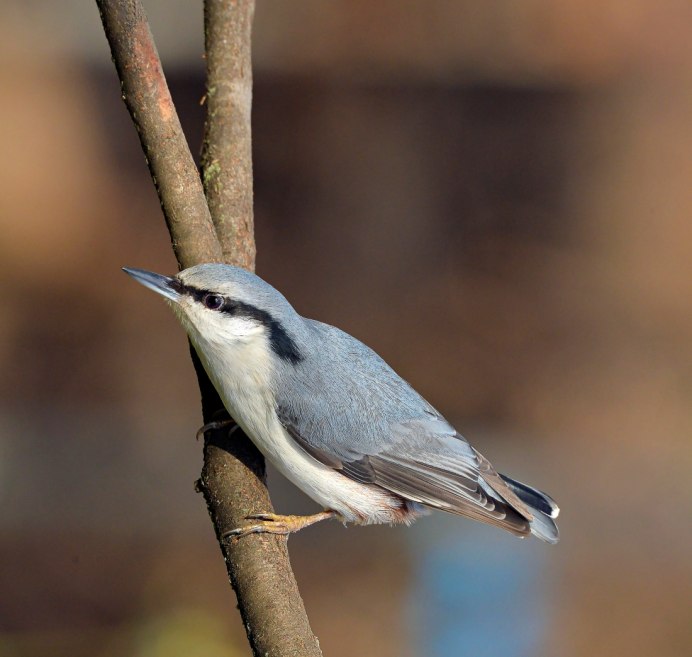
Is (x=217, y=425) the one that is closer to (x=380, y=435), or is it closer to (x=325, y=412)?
(x=325, y=412)

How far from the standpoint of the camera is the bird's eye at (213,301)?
2186 millimetres

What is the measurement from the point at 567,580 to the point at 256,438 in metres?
2.54

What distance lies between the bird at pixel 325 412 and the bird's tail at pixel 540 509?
0.21 feet

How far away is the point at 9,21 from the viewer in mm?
4227

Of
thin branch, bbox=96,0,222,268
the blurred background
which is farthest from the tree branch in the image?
the blurred background

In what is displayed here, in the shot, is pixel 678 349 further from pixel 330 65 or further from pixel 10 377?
pixel 10 377

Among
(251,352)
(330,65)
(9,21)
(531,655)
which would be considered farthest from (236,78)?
(531,655)

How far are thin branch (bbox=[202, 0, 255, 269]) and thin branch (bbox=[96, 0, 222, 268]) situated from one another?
0.14 meters

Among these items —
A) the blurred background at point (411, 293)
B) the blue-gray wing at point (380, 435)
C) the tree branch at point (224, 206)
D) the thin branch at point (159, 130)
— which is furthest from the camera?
the blurred background at point (411, 293)

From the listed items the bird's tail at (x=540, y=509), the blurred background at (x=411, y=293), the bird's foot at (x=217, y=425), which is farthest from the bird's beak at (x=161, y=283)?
the blurred background at (x=411, y=293)

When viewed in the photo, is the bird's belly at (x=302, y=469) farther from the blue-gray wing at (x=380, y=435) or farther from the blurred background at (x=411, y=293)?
the blurred background at (x=411, y=293)

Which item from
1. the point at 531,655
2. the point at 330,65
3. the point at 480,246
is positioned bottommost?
the point at 531,655

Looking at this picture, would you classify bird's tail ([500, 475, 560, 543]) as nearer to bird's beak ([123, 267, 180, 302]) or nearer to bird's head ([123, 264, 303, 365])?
bird's head ([123, 264, 303, 365])

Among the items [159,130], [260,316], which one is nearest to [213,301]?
[260,316]
